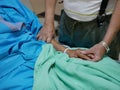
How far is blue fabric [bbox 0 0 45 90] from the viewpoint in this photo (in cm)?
109

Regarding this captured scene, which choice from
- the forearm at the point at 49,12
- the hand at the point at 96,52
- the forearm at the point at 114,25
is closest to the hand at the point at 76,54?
the hand at the point at 96,52

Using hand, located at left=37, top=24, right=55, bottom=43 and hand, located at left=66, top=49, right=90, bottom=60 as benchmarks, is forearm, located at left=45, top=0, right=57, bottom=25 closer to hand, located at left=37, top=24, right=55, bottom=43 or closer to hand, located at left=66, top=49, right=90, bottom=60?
hand, located at left=37, top=24, right=55, bottom=43

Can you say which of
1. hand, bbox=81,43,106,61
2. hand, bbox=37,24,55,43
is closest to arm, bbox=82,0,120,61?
hand, bbox=81,43,106,61

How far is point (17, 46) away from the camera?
47.8 inches

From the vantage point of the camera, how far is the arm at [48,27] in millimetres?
1398

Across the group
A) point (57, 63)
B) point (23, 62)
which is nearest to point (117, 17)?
point (57, 63)

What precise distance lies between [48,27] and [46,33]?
0.05 metres

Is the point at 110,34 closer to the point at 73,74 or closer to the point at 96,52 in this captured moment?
the point at 96,52

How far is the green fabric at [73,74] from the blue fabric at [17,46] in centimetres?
5

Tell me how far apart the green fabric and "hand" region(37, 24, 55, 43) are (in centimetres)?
21

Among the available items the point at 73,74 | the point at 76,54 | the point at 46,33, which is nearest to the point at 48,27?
the point at 46,33

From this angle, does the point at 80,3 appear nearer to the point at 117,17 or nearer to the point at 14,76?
the point at 117,17

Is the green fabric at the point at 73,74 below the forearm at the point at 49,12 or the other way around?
below

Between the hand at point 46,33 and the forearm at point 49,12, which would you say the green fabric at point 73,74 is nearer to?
the hand at point 46,33
